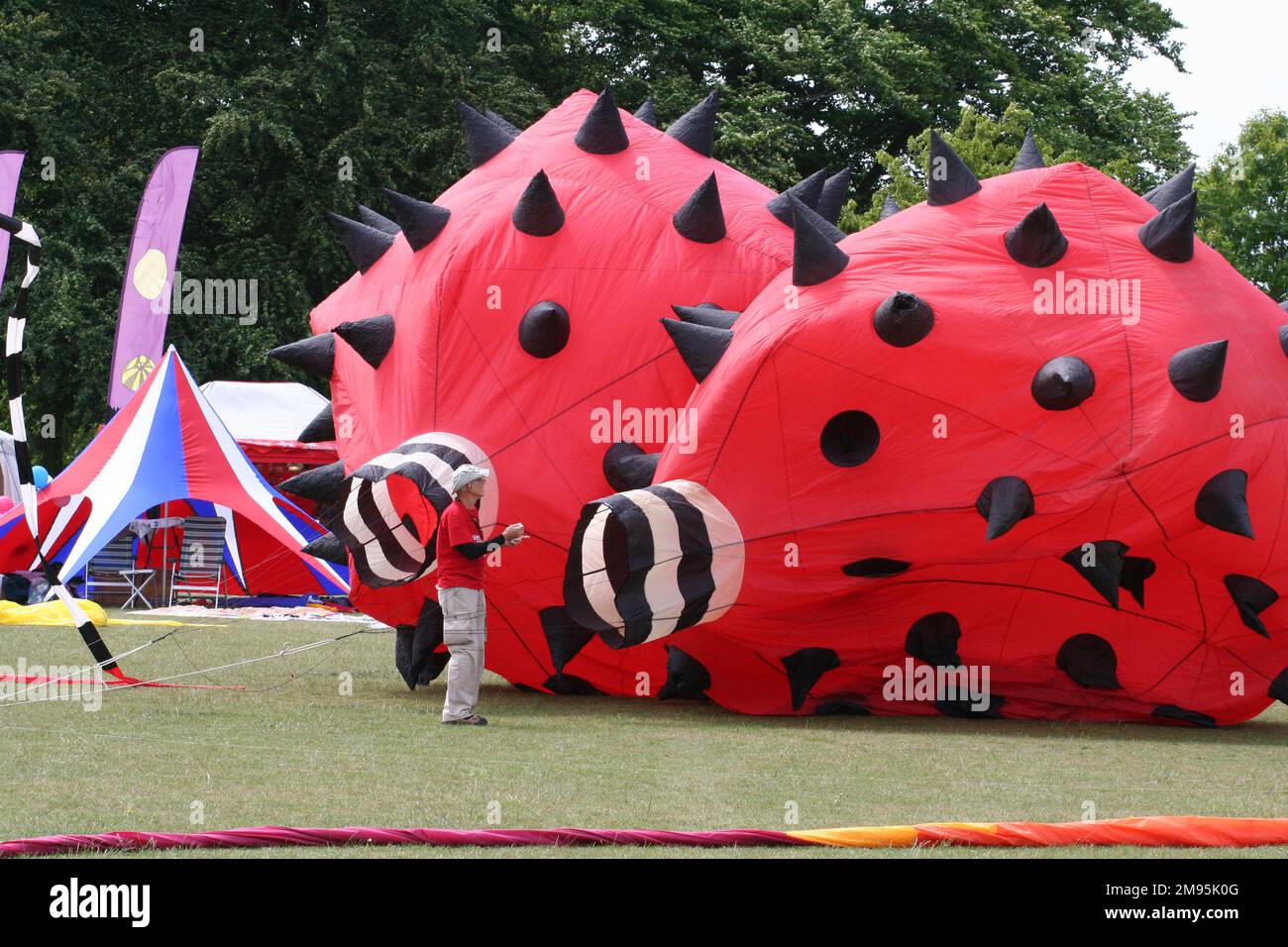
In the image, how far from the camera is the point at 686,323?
11.6m

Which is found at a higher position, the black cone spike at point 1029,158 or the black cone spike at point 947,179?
the black cone spike at point 1029,158

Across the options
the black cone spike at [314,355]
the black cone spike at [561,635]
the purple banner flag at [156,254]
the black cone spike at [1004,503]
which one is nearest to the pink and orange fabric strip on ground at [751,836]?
the black cone spike at [1004,503]

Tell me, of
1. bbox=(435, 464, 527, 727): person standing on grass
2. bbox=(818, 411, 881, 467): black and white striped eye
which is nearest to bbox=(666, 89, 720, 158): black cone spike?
bbox=(818, 411, 881, 467): black and white striped eye

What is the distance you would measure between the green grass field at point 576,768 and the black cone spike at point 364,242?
3507 mm

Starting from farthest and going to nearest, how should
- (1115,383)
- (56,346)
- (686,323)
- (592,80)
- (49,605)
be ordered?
1. (592,80)
2. (56,346)
3. (49,605)
4. (686,323)
5. (1115,383)

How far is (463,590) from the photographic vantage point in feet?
37.9

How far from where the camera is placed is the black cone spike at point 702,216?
41.2ft

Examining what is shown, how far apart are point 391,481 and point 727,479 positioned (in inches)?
102

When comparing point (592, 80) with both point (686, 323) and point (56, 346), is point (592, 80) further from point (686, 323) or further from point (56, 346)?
point (686, 323)

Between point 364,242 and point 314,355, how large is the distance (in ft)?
3.38

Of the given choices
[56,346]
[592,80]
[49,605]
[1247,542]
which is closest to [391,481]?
[1247,542]

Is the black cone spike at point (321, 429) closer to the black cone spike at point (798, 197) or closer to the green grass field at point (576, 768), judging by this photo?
the green grass field at point (576, 768)
